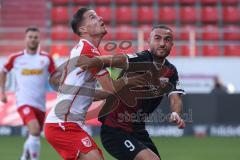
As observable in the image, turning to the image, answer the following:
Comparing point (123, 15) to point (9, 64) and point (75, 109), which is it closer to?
point (9, 64)

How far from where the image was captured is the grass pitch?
12.8 meters

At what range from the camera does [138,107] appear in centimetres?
743

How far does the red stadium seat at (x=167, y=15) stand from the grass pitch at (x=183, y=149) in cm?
761

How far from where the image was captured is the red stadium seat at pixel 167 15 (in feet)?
79.3

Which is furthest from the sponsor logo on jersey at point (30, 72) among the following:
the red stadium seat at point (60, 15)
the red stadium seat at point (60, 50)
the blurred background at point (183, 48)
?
the red stadium seat at point (60, 15)

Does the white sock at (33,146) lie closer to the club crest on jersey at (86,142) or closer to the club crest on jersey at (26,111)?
the club crest on jersey at (26,111)

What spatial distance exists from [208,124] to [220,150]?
4019 millimetres

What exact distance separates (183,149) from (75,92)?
816 centimetres

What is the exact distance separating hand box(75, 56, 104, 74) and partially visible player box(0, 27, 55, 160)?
4872mm

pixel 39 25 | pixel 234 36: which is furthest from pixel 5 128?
pixel 234 36

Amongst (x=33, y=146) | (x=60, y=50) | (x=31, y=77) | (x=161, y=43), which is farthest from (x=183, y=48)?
(x=161, y=43)

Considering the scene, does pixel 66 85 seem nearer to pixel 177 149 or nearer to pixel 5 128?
pixel 177 149

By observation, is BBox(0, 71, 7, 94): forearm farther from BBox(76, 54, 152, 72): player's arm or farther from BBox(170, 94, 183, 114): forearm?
BBox(170, 94, 183, 114): forearm

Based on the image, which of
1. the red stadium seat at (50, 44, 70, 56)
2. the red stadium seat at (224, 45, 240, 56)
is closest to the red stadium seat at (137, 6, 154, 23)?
the red stadium seat at (224, 45, 240, 56)
